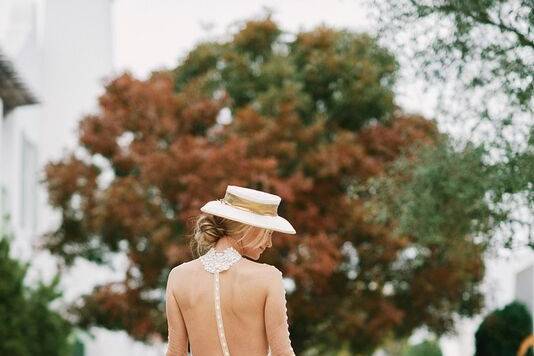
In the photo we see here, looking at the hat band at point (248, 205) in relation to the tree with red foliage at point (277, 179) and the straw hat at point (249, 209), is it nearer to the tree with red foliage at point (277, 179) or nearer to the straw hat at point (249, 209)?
the straw hat at point (249, 209)

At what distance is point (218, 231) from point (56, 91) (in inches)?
1319

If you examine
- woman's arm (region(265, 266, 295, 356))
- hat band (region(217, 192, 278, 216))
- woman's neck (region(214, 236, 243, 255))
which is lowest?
woman's arm (region(265, 266, 295, 356))

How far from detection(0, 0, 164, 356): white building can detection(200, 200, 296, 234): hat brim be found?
25.3 meters

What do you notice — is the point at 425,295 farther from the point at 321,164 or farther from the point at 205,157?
the point at 205,157

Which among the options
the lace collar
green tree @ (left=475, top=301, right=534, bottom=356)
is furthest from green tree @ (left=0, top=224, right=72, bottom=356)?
the lace collar

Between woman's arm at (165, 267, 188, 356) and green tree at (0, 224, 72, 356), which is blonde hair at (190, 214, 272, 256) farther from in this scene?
green tree at (0, 224, 72, 356)

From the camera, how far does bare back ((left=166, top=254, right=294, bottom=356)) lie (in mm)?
5289

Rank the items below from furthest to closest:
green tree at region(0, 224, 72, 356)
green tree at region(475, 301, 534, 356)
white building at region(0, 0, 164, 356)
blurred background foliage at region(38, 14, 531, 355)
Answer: white building at region(0, 0, 164, 356)
blurred background foliage at region(38, 14, 531, 355)
green tree at region(0, 224, 72, 356)
green tree at region(475, 301, 534, 356)

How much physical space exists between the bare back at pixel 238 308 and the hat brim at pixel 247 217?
20 centimetres

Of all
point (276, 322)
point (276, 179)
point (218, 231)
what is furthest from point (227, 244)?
point (276, 179)

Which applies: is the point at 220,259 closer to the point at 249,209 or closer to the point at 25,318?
the point at 249,209

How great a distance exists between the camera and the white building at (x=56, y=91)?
31.8 m

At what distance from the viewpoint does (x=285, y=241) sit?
82.4ft

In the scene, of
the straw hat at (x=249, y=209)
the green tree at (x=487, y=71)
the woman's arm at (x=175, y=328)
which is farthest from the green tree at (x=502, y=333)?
the straw hat at (x=249, y=209)
